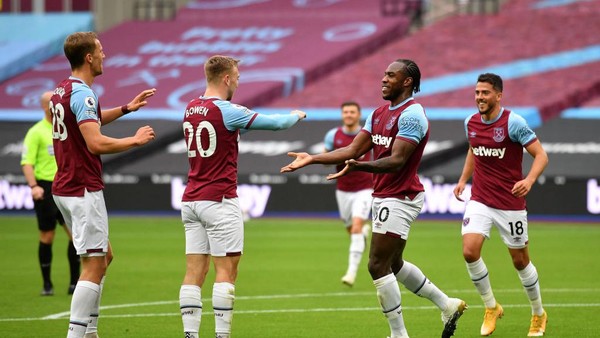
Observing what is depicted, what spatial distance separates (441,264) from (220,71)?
9500 mm

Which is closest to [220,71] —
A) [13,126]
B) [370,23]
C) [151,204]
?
[151,204]

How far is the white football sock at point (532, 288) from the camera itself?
11180 mm

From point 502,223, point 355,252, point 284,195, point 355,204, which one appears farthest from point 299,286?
point 284,195

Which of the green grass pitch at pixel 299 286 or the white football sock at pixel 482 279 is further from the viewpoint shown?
the green grass pitch at pixel 299 286

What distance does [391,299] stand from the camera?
9.82m

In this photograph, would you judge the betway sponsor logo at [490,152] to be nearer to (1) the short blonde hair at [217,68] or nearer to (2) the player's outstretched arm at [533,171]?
(2) the player's outstretched arm at [533,171]

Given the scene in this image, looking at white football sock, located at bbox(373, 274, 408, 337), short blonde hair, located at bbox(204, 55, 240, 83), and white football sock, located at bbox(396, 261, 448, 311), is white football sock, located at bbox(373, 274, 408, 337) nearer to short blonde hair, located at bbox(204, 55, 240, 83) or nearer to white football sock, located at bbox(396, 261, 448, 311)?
white football sock, located at bbox(396, 261, 448, 311)

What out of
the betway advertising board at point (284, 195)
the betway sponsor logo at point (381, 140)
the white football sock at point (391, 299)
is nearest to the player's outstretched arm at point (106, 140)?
the betway sponsor logo at point (381, 140)

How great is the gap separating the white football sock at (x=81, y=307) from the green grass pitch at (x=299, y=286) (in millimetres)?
1952

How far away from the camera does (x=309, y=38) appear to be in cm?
4131

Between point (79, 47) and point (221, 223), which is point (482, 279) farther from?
point (79, 47)

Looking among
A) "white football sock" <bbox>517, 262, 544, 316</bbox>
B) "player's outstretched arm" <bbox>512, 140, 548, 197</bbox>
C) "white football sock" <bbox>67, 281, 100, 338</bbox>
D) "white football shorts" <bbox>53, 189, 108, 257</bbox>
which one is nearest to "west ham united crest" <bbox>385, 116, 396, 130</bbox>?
"player's outstretched arm" <bbox>512, 140, 548, 197</bbox>

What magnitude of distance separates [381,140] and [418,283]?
4.58 ft

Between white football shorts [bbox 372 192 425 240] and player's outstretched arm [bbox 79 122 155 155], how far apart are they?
2.23m
